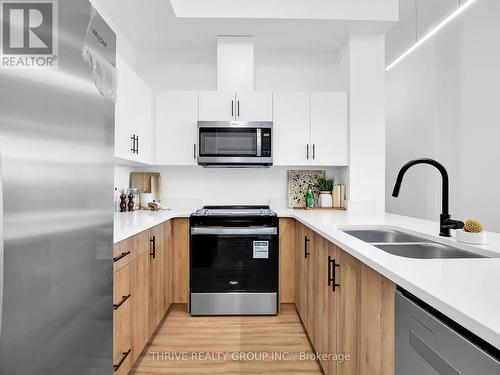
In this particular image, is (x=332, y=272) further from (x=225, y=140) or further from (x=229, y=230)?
(x=225, y=140)

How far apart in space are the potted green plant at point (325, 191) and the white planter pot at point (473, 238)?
190cm

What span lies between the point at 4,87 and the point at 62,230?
0.31 metres

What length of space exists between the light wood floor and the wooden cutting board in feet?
3.95

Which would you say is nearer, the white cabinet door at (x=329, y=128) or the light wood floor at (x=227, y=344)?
the light wood floor at (x=227, y=344)

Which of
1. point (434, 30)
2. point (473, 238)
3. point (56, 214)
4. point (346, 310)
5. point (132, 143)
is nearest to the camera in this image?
point (56, 214)

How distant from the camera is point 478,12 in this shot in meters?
2.81

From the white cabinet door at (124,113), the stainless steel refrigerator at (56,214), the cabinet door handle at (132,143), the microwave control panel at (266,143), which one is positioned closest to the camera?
the stainless steel refrigerator at (56,214)

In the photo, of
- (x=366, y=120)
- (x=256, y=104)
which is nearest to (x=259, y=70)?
(x=256, y=104)

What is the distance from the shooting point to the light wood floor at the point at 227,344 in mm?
1942

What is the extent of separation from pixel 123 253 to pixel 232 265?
1.22 meters

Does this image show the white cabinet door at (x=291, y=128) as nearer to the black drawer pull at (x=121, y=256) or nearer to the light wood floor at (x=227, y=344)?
the light wood floor at (x=227, y=344)

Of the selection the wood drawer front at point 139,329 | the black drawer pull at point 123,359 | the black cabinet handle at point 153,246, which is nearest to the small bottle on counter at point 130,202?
the black cabinet handle at point 153,246

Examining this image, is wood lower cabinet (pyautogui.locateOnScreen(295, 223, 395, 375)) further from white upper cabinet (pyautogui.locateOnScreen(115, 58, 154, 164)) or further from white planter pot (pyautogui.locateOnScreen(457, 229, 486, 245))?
white upper cabinet (pyautogui.locateOnScreen(115, 58, 154, 164))

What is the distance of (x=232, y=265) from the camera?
2.70m
